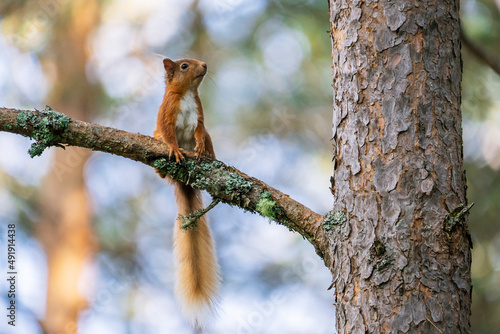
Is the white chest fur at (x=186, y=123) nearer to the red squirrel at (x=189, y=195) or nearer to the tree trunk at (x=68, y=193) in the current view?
the red squirrel at (x=189, y=195)

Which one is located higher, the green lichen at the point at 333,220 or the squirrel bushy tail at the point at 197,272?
the squirrel bushy tail at the point at 197,272

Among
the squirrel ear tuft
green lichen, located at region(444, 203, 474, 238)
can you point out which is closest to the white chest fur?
the squirrel ear tuft

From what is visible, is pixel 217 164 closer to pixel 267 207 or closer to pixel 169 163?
pixel 169 163

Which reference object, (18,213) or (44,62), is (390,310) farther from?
(44,62)

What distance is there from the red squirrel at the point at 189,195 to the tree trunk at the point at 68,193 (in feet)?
6.73

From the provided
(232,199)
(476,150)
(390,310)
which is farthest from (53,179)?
(390,310)

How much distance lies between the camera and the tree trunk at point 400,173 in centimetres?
166

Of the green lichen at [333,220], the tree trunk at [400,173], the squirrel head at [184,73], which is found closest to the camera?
the tree trunk at [400,173]

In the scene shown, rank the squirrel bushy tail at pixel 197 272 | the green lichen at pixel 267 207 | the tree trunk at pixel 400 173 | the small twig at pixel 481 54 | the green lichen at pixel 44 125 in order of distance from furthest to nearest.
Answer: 1. the squirrel bushy tail at pixel 197 272
2. the small twig at pixel 481 54
3. the green lichen at pixel 44 125
4. the green lichen at pixel 267 207
5. the tree trunk at pixel 400 173

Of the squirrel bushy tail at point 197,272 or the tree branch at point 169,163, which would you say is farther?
the squirrel bushy tail at point 197,272

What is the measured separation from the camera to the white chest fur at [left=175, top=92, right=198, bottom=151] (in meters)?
2.97

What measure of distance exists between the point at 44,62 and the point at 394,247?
14.3ft

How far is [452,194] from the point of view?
68.4 inches

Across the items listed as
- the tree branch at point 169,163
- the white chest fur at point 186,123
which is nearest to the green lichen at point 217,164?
the tree branch at point 169,163
